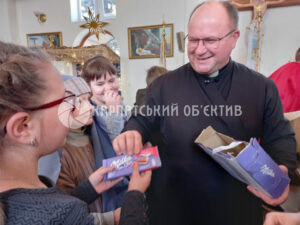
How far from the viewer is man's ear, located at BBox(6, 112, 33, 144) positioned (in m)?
0.62

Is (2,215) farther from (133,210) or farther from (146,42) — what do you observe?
(146,42)

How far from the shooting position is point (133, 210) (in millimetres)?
809

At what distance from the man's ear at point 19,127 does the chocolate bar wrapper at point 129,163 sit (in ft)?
1.63

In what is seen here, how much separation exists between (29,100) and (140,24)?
605 centimetres

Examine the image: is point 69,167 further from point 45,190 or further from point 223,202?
point 223,202

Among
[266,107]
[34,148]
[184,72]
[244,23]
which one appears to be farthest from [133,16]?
[34,148]

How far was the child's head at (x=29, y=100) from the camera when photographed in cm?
62

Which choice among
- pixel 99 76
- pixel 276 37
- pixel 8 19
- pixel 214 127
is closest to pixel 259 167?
pixel 214 127

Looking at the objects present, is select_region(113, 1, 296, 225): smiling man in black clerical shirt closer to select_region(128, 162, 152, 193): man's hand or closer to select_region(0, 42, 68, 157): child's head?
select_region(128, 162, 152, 193): man's hand

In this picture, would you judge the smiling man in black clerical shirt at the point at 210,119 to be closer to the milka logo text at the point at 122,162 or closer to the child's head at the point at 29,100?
the milka logo text at the point at 122,162

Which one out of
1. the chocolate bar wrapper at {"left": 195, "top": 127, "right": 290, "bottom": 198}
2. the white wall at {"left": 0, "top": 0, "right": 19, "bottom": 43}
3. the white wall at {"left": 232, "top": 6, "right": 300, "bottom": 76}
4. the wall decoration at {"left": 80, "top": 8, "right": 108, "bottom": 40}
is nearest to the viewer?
the chocolate bar wrapper at {"left": 195, "top": 127, "right": 290, "bottom": 198}

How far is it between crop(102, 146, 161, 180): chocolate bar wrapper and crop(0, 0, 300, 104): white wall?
11.3 ft

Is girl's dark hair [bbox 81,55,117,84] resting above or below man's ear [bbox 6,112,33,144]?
above

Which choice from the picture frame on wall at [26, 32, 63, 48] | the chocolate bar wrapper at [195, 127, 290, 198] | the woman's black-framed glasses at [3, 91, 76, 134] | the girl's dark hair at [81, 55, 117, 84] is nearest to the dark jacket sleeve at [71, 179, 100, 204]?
the woman's black-framed glasses at [3, 91, 76, 134]
